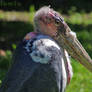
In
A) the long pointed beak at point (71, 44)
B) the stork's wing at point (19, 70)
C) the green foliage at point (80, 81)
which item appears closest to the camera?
the stork's wing at point (19, 70)

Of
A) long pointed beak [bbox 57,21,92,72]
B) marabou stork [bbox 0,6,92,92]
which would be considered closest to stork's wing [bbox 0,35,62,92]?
marabou stork [bbox 0,6,92,92]

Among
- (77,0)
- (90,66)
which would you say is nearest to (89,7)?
(77,0)

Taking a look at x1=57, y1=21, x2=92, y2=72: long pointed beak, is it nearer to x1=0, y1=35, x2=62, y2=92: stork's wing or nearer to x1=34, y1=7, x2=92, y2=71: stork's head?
x1=34, y1=7, x2=92, y2=71: stork's head

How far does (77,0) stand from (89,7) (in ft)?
1.46

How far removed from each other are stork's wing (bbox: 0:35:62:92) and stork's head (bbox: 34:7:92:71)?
0.09 meters

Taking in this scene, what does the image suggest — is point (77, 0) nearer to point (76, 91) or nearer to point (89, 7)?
point (89, 7)

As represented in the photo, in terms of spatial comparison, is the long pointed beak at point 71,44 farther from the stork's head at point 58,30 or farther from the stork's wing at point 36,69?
the stork's wing at point 36,69

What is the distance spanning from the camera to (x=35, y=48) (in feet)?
8.10

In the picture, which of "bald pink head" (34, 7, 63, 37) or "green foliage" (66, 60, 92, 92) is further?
"green foliage" (66, 60, 92, 92)

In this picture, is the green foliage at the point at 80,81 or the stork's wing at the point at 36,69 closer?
the stork's wing at the point at 36,69

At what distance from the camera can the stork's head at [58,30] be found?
2535 mm

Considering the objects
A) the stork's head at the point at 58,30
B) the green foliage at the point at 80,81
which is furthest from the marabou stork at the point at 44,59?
the green foliage at the point at 80,81

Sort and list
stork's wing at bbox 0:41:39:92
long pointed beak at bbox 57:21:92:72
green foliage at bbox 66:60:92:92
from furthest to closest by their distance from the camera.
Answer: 1. green foliage at bbox 66:60:92:92
2. long pointed beak at bbox 57:21:92:72
3. stork's wing at bbox 0:41:39:92

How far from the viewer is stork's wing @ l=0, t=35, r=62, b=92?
2.45m
